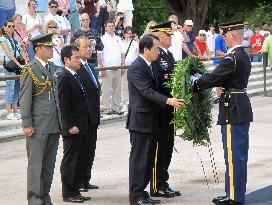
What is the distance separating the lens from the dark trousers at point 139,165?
9852 mm

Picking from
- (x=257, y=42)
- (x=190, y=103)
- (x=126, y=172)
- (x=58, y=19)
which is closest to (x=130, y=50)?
(x=58, y=19)

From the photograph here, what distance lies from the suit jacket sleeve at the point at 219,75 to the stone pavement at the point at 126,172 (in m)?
1.44

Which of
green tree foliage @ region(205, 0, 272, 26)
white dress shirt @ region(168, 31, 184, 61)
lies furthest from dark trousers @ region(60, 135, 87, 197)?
green tree foliage @ region(205, 0, 272, 26)

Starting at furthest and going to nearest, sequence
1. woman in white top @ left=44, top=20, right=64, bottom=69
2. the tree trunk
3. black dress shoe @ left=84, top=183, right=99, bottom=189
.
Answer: the tree trunk, woman in white top @ left=44, top=20, right=64, bottom=69, black dress shoe @ left=84, top=183, right=99, bottom=189

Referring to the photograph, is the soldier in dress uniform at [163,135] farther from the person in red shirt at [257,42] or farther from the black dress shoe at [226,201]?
the person in red shirt at [257,42]

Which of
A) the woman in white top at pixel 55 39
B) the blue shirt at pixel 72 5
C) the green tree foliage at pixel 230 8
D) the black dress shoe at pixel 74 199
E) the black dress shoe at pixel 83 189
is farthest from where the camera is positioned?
the green tree foliage at pixel 230 8

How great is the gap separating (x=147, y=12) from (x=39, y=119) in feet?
128

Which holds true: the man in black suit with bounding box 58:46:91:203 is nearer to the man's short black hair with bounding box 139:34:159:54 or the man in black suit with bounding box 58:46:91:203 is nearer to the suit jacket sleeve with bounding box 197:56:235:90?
the man's short black hair with bounding box 139:34:159:54

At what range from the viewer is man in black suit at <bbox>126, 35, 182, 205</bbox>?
388 inches

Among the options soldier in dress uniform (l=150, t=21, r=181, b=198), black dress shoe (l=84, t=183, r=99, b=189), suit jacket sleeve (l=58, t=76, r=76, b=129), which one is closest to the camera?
suit jacket sleeve (l=58, t=76, r=76, b=129)

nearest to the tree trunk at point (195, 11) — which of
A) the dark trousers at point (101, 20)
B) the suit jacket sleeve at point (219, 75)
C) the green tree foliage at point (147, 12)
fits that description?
the green tree foliage at point (147, 12)

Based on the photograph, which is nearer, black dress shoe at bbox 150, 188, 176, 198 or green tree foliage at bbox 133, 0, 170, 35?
black dress shoe at bbox 150, 188, 176, 198

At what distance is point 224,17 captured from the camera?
4578cm

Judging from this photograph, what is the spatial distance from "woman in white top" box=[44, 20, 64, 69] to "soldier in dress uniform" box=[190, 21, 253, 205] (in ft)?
19.0
